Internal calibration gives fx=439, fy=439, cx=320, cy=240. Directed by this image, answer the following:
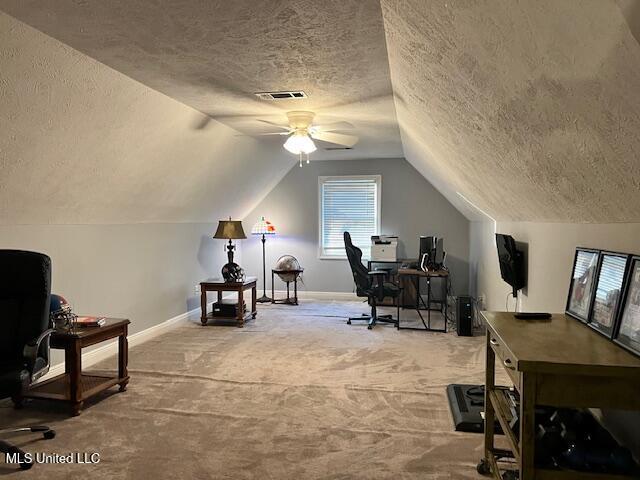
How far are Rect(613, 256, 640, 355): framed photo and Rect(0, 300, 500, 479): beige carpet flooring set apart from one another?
1.11m

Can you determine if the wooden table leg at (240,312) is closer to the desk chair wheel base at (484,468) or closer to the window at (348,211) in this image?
the window at (348,211)

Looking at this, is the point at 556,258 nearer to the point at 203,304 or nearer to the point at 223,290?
the point at 223,290

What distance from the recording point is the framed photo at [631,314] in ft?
5.07

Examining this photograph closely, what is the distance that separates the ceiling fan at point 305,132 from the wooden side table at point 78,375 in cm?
207

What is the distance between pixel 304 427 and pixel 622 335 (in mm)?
1879

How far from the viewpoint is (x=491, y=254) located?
16.1ft

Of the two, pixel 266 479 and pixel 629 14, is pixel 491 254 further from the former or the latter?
pixel 629 14

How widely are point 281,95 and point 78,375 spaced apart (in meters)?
2.51

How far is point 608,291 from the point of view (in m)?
1.80

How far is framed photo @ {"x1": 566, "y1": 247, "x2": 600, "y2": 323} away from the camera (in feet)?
6.51

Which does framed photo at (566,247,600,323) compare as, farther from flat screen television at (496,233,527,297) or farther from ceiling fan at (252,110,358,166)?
ceiling fan at (252,110,358,166)

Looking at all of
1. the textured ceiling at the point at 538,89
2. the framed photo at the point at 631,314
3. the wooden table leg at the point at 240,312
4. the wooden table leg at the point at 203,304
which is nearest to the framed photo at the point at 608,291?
the framed photo at the point at 631,314

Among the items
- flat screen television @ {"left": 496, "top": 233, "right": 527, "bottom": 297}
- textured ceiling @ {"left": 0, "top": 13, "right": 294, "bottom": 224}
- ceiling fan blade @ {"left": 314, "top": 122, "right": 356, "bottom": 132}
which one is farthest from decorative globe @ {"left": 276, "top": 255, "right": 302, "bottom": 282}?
flat screen television @ {"left": 496, "top": 233, "right": 527, "bottom": 297}

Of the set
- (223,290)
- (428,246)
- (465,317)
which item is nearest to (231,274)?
(223,290)
